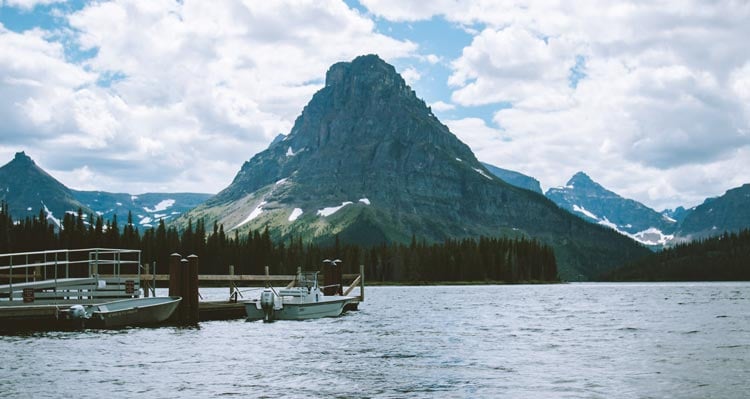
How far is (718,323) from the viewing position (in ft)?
214

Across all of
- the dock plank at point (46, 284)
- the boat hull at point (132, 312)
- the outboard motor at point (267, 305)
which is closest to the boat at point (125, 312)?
the boat hull at point (132, 312)

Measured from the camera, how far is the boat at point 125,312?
5299 cm

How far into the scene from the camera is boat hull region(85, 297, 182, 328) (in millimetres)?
54062

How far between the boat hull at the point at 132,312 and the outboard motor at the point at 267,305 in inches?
319

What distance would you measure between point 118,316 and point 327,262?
97.0 feet

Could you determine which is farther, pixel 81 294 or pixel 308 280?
pixel 308 280

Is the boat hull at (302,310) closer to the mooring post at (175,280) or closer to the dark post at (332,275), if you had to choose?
the mooring post at (175,280)

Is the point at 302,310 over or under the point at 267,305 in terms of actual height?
under

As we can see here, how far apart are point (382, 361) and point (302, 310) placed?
27380 millimetres

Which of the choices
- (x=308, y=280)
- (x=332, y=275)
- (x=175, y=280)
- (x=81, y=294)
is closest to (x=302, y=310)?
(x=308, y=280)

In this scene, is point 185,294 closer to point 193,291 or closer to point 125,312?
point 193,291

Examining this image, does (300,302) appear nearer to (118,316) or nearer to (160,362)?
(118,316)

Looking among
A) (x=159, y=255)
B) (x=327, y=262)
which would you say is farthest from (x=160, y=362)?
(x=159, y=255)

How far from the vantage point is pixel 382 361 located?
135 feet
